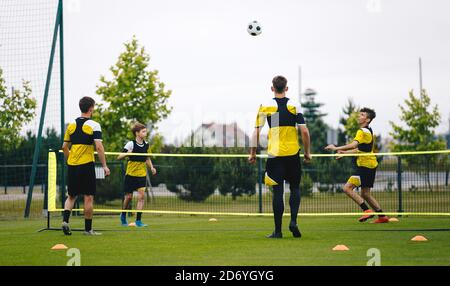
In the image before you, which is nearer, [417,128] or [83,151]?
[83,151]

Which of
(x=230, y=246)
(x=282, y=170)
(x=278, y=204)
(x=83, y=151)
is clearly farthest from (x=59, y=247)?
(x=282, y=170)

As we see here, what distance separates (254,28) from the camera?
15727 mm

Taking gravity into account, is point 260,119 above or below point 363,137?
above

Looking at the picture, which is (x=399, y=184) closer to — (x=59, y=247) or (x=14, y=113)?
(x=59, y=247)

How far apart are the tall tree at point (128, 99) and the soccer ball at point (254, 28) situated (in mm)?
13057

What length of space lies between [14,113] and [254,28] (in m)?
9.26

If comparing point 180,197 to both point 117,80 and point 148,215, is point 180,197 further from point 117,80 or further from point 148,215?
point 117,80

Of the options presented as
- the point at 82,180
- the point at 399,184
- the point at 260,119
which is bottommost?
the point at 399,184

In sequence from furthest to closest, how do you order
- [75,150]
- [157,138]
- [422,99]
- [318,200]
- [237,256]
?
[422,99] < [157,138] < [318,200] < [75,150] < [237,256]

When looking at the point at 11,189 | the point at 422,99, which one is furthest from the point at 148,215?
the point at 422,99

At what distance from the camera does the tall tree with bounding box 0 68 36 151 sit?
20953 mm
